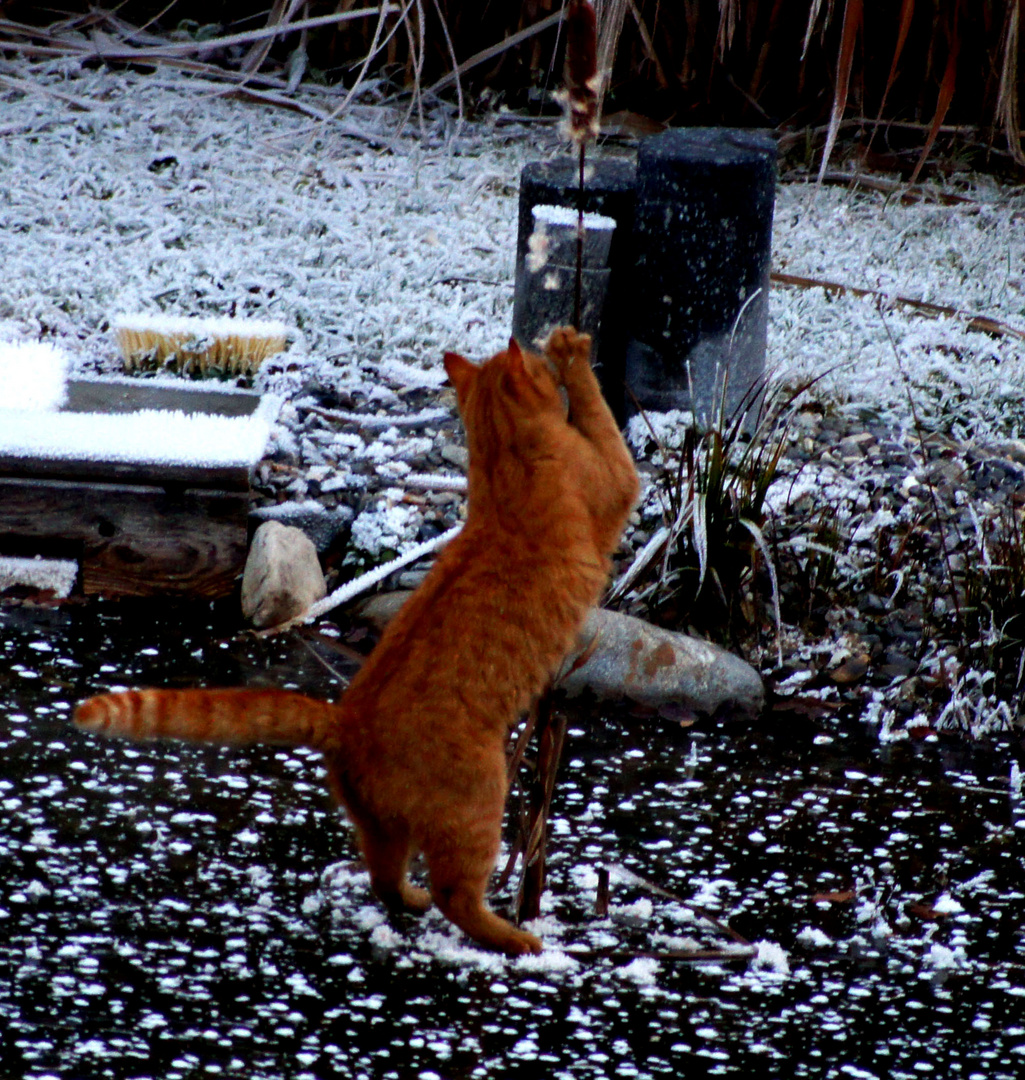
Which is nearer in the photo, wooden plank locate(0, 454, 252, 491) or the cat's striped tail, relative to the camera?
the cat's striped tail

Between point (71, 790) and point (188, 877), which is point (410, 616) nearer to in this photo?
→ point (188, 877)

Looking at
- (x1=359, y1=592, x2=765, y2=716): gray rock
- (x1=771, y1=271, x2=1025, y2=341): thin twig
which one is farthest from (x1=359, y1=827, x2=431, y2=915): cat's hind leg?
(x1=771, y1=271, x2=1025, y2=341): thin twig

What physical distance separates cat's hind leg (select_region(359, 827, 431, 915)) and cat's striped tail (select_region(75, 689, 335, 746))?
20 centimetres

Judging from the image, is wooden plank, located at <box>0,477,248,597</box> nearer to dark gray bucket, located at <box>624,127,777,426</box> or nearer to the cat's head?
dark gray bucket, located at <box>624,127,777,426</box>

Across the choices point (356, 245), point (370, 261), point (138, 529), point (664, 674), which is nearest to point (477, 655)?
point (664, 674)

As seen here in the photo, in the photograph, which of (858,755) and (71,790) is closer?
(71,790)

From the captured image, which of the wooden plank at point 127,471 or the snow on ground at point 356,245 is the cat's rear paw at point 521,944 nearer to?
the wooden plank at point 127,471

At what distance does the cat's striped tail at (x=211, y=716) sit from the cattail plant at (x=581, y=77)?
72 centimetres

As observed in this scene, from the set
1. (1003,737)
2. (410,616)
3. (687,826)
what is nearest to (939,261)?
(1003,737)

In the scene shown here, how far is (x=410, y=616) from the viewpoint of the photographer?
2.32 m

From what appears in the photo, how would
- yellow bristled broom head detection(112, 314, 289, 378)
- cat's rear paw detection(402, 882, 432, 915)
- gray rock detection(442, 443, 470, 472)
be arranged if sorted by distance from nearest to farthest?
1. cat's rear paw detection(402, 882, 432, 915)
2. gray rock detection(442, 443, 470, 472)
3. yellow bristled broom head detection(112, 314, 289, 378)

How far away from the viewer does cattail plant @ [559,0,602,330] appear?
2.08 m

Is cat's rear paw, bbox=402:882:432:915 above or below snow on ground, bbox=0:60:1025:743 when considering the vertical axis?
below

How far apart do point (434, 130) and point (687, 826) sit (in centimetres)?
489
